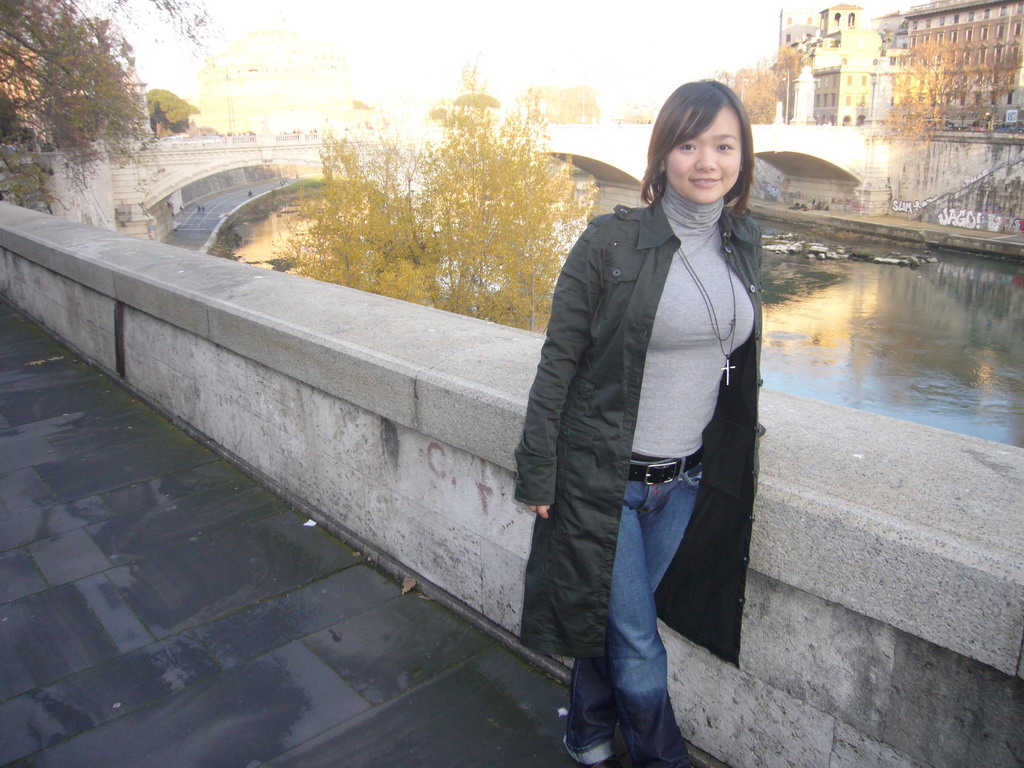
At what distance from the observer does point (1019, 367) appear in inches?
735

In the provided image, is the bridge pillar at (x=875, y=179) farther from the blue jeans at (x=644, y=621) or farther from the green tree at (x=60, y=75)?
the blue jeans at (x=644, y=621)

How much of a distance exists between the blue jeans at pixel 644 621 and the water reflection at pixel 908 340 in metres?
15.2

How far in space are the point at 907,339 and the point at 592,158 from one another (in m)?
17.9

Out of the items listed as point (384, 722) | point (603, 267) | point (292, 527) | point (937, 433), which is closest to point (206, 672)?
A: point (384, 722)

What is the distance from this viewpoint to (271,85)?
70500 millimetres

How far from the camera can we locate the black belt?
1518 millimetres

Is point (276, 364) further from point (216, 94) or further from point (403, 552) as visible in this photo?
point (216, 94)

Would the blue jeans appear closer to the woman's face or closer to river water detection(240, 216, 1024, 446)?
the woman's face

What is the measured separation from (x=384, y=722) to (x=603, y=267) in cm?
113

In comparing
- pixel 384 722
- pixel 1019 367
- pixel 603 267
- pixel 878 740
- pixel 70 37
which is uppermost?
pixel 70 37

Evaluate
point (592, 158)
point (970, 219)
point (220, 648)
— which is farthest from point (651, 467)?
point (970, 219)

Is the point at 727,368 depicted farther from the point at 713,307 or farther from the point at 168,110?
the point at 168,110

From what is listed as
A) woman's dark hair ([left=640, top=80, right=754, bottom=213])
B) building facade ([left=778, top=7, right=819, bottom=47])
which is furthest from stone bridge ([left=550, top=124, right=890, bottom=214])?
building facade ([left=778, top=7, right=819, bottom=47])

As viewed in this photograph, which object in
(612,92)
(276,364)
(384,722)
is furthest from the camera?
(612,92)
